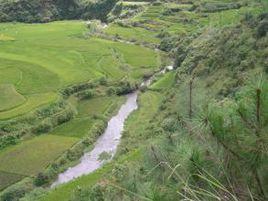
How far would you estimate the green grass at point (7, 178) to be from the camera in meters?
31.2

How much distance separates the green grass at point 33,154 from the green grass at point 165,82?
39.2ft

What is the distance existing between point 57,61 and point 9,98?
11.7 metres

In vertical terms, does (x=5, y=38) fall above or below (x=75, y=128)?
below

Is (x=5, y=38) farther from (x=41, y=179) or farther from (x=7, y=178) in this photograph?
(x=41, y=179)

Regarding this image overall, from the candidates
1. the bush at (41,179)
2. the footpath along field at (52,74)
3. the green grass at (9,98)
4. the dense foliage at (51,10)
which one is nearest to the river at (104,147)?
the bush at (41,179)

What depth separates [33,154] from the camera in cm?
3475

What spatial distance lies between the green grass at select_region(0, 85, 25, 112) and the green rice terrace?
15 centimetres

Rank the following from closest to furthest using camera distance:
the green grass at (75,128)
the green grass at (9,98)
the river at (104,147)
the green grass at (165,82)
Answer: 1. the river at (104,147)
2. the green grass at (75,128)
3. the green grass at (9,98)
4. the green grass at (165,82)

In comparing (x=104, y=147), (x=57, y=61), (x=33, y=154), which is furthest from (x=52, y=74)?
(x=33, y=154)

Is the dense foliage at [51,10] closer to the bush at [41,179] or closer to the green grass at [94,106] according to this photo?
the green grass at [94,106]

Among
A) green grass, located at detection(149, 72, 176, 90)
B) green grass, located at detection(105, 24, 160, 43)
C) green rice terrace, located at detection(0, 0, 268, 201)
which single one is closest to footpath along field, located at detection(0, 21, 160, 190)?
green rice terrace, located at detection(0, 0, 268, 201)

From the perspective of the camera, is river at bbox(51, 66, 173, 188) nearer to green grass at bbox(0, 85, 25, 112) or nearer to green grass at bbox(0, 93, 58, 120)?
green grass at bbox(0, 93, 58, 120)

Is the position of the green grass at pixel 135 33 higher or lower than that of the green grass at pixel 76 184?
lower

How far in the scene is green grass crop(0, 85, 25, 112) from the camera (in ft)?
139
